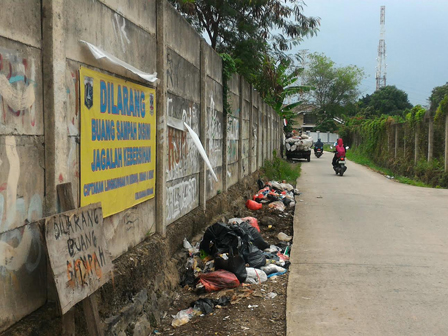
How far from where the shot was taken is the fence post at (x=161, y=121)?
5082 millimetres

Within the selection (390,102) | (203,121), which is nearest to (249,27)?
(203,121)

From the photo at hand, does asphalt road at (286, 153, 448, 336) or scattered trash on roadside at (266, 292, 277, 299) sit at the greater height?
asphalt road at (286, 153, 448, 336)

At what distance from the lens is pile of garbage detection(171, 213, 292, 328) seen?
5.39m

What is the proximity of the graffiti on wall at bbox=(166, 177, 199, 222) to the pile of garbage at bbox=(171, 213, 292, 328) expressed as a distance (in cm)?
45

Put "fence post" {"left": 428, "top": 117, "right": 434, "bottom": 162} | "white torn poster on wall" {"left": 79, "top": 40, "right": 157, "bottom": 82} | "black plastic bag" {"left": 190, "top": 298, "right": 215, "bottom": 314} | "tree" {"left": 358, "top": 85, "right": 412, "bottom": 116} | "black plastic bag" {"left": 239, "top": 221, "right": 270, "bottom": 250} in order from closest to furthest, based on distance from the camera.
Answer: "white torn poster on wall" {"left": 79, "top": 40, "right": 157, "bottom": 82}, "black plastic bag" {"left": 190, "top": 298, "right": 215, "bottom": 314}, "black plastic bag" {"left": 239, "top": 221, "right": 270, "bottom": 250}, "fence post" {"left": 428, "top": 117, "right": 434, "bottom": 162}, "tree" {"left": 358, "top": 85, "right": 412, "bottom": 116}

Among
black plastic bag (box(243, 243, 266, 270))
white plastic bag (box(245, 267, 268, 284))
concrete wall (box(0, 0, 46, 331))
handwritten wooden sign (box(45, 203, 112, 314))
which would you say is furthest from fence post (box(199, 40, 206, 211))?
concrete wall (box(0, 0, 46, 331))

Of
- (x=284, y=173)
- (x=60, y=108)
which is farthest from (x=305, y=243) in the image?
(x=284, y=173)

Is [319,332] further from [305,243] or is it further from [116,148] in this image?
[305,243]

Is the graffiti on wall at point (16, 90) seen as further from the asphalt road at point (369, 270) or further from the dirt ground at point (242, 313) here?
the asphalt road at point (369, 270)

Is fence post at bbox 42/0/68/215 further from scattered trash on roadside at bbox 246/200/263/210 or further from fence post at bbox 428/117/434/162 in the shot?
fence post at bbox 428/117/434/162

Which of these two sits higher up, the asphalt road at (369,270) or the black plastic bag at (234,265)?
the black plastic bag at (234,265)

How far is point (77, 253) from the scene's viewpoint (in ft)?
9.51

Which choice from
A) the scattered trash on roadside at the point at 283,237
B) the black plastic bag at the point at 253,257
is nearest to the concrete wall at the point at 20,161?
the black plastic bag at the point at 253,257

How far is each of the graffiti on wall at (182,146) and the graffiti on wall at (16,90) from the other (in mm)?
2817
